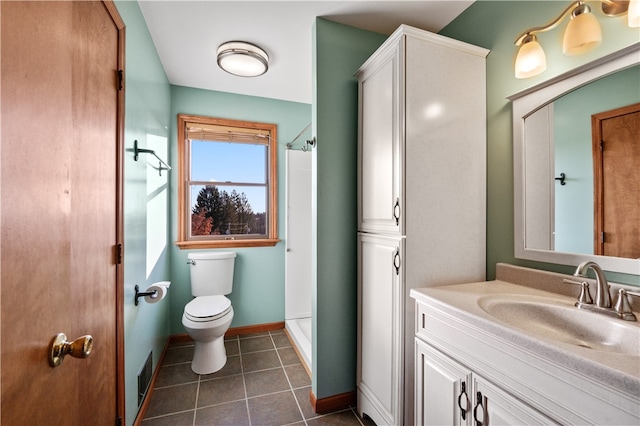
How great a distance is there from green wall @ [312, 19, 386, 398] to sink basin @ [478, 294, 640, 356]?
874 millimetres

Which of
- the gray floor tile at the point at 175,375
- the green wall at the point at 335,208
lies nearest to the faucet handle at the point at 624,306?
the green wall at the point at 335,208

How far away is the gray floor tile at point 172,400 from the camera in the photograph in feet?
5.86

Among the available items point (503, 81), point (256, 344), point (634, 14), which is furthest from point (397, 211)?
point (256, 344)

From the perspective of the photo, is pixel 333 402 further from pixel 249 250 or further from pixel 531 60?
pixel 531 60

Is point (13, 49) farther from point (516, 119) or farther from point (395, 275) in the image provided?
point (516, 119)

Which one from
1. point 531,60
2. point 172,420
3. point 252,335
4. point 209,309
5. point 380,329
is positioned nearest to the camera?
point 531,60

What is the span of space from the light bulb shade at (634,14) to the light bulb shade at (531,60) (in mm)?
289

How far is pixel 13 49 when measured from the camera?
1.97 feet

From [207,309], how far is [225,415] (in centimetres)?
77

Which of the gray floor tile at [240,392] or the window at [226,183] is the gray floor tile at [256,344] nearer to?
the gray floor tile at [240,392]

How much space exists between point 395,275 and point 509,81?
1.20 m

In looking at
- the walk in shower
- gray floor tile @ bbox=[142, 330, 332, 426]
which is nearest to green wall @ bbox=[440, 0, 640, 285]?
gray floor tile @ bbox=[142, 330, 332, 426]

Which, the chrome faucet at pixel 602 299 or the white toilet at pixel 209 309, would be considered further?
the white toilet at pixel 209 309

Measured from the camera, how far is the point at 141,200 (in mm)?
1775
